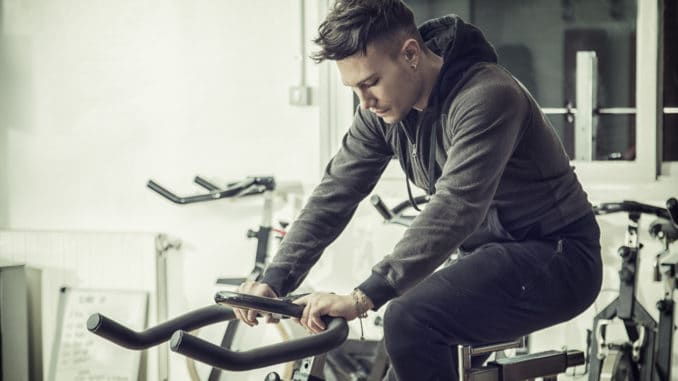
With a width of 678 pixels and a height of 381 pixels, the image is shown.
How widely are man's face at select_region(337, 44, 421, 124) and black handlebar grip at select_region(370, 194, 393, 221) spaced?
1102mm

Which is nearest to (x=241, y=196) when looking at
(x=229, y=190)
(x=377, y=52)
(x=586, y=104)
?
(x=229, y=190)

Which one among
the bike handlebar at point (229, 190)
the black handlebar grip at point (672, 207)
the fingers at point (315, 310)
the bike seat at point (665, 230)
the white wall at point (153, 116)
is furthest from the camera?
the white wall at point (153, 116)

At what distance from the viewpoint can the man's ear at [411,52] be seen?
199cm

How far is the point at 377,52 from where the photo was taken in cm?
194

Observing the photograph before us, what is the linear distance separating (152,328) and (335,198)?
1.95 ft

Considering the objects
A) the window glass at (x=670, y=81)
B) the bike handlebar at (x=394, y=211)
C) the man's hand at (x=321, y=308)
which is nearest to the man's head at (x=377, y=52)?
the man's hand at (x=321, y=308)

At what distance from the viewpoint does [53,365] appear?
13.2 ft

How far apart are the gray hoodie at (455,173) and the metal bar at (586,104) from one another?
5.42ft

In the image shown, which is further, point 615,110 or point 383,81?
point 615,110

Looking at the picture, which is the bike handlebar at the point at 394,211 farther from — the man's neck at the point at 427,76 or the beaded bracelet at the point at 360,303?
the beaded bracelet at the point at 360,303

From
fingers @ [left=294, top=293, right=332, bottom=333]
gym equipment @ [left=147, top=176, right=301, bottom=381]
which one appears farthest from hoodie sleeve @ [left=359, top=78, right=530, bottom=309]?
gym equipment @ [left=147, top=176, right=301, bottom=381]

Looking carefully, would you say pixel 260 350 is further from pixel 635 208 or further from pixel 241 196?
pixel 241 196

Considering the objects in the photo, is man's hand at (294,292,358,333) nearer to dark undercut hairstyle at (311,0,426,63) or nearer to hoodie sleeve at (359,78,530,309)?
hoodie sleeve at (359,78,530,309)

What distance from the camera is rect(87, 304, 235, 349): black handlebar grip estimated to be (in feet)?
5.53
